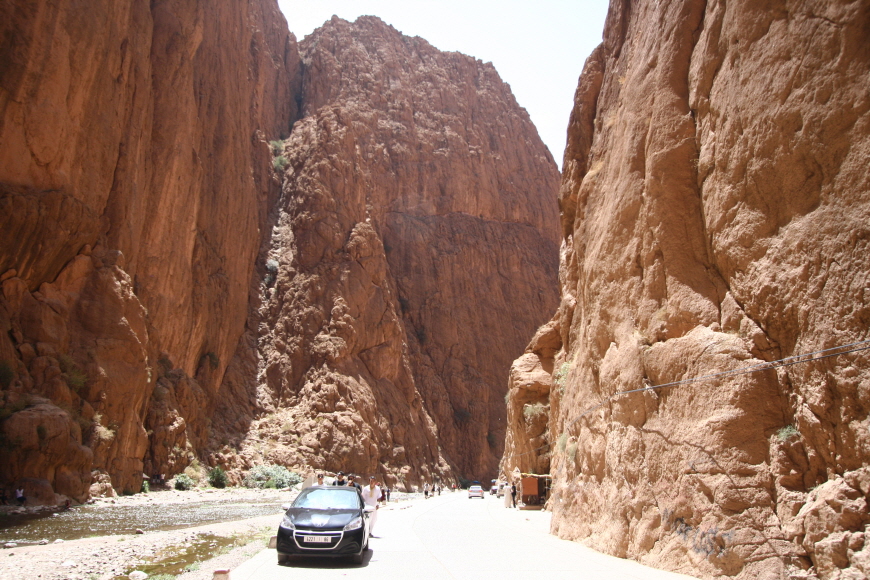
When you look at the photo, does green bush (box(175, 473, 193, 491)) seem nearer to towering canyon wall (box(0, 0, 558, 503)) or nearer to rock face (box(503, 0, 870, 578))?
towering canyon wall (box(0, 0, 558, 503))

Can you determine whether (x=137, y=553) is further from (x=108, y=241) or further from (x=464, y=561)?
(x=108, y=241)

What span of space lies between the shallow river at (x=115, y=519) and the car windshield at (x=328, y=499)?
667 centimetres

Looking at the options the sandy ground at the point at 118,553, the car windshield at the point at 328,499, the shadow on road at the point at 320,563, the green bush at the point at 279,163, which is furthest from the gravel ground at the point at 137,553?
the green bush at the point at 279,163

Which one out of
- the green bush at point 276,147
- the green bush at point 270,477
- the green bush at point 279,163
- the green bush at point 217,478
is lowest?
the green bush at point 270,477

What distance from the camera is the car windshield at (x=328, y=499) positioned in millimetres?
10688

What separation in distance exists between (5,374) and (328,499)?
15745 mm

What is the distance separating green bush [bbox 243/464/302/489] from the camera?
35.4 m

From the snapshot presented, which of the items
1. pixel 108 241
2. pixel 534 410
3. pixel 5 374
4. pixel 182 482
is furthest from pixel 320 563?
pixel 108 241

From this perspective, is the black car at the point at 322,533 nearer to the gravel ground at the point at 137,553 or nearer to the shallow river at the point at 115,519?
the gravel ground at the point at 137,553

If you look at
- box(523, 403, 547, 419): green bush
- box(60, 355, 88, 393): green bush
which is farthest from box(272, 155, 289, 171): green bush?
box(523, 403, 547, 419): green bush

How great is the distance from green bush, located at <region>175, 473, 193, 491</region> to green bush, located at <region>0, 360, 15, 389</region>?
10247mm

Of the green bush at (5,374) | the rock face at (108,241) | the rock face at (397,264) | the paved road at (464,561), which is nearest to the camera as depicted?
the paved road at (464,561)

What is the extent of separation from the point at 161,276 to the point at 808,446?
104 feet

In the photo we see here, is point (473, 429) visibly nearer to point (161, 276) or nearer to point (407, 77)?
point (161, 276)
